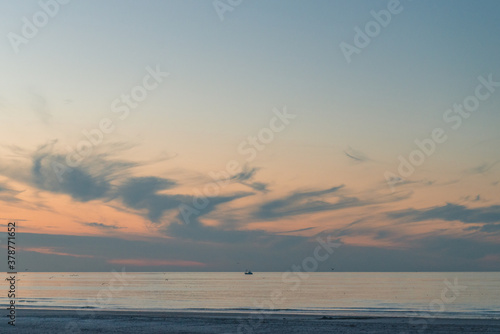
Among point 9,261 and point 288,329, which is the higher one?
point 9,261

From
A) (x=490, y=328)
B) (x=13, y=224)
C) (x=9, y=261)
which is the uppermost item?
(x=13, y=224)

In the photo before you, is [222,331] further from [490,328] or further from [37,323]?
[490,328]

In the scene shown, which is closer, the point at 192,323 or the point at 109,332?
the point at 109,332

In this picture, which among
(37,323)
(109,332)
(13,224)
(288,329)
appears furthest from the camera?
(37,323)

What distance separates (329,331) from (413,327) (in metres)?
8.06

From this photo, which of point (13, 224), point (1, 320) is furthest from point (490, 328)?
point (1, 320)

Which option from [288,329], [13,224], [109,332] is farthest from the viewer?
[288,329]

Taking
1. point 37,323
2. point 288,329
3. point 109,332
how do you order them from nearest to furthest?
point 109,332, point 288,329, point 37,323

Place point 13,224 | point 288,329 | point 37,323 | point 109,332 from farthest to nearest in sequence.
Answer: point 37,323 → point 288,329 → point 109,332 → point 13,224

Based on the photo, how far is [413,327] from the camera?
136 ft

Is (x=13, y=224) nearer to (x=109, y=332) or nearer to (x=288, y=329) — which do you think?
(x=109, y=332)

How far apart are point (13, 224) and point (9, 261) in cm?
334

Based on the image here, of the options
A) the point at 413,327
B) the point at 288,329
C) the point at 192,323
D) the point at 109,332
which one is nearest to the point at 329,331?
the point at 288,329

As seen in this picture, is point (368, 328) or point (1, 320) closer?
point (368, 328)
